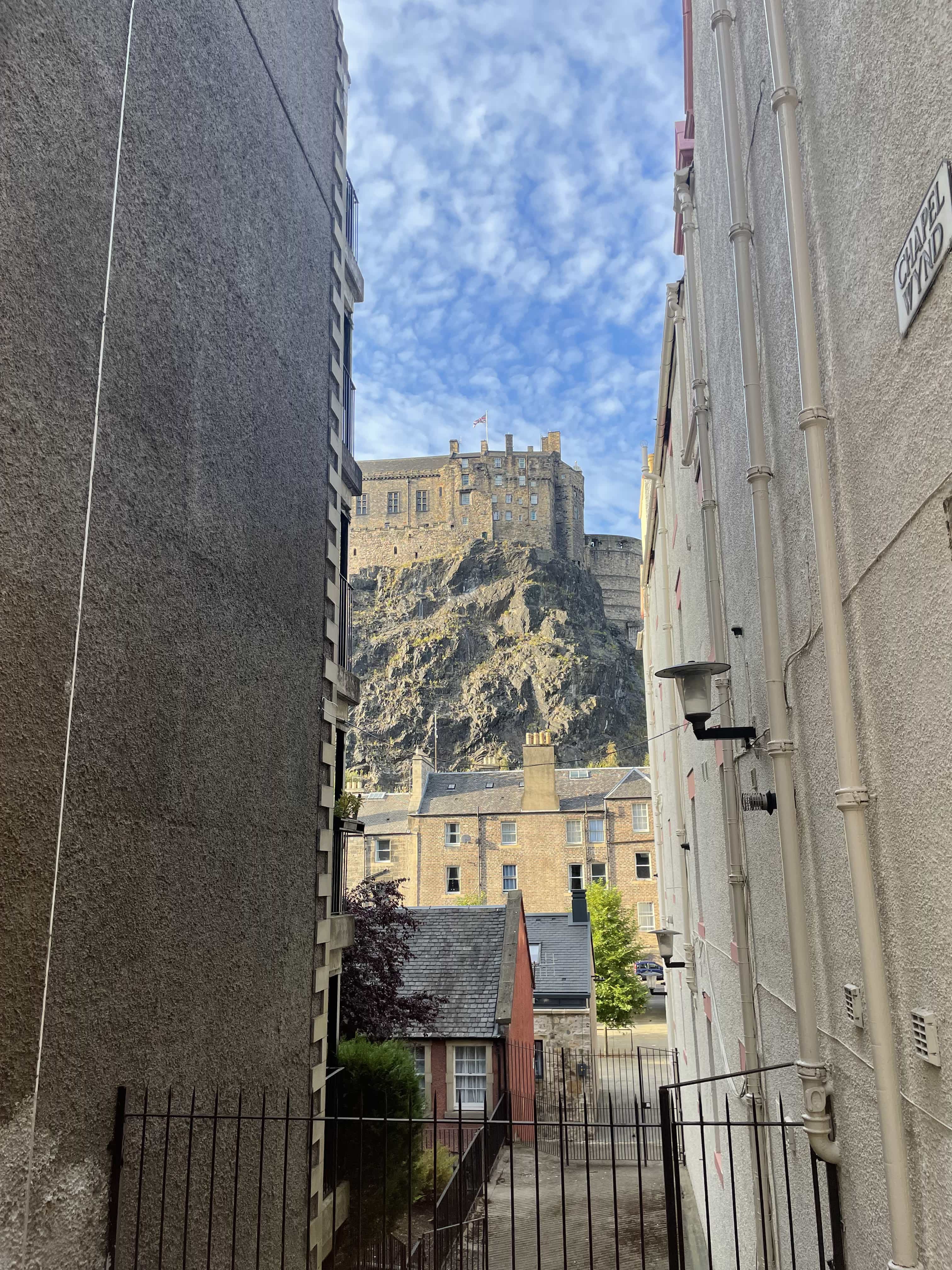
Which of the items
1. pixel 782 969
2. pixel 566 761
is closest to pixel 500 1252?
pixel 782 969

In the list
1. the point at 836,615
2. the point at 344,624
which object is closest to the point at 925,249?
the point at 836,615

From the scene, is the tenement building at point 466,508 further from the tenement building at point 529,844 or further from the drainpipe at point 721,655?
the drainpipe at point 721,655

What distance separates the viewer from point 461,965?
20.8 metres

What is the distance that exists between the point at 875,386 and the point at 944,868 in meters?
1.64

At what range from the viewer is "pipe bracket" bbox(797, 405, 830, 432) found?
3859 mm

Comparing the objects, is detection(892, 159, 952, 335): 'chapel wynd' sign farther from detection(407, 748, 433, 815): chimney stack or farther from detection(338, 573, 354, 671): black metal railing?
detection(407, 748, 433, 815): chimney stack

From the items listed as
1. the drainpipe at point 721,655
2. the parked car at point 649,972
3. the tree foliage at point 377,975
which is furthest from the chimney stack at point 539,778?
the drainpipe at point 721,655

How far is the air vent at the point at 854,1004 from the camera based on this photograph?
3.60 m

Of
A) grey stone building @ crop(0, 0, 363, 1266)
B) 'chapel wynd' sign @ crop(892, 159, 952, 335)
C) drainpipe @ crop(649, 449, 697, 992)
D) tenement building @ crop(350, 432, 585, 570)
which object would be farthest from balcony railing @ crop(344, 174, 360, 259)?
tenement building @ crop(350, 432, 585, 570)

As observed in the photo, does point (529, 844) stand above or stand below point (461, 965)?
above

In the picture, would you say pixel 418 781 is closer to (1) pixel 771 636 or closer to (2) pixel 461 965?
(2) pixel 461 965

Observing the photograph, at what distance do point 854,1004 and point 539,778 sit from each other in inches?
1797

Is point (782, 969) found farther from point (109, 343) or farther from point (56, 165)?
point (56, 165)

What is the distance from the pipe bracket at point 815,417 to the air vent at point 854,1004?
229 cm
